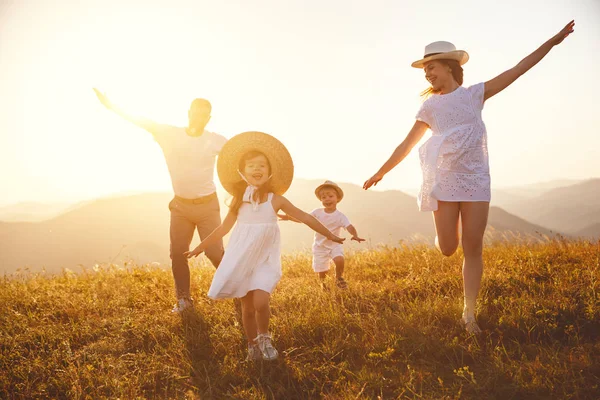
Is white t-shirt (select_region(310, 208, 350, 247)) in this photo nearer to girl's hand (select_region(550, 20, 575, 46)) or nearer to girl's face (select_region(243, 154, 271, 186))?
girl's face (select_region(243, 154, 271, 186))

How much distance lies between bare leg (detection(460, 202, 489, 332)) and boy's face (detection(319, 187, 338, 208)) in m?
2.69

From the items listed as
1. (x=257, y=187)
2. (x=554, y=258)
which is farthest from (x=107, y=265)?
(x=554, y=258)

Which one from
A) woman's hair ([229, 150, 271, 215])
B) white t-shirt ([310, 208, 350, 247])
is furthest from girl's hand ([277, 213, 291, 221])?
white t-shirt ([310, 208, 350, 247])

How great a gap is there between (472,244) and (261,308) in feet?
7.15

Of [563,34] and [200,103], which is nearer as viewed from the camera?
[563,34]

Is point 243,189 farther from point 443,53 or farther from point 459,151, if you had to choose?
point 443,53

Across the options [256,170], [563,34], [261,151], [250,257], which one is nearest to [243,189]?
[256,170]

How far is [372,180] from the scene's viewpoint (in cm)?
379

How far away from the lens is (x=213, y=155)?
5453mm

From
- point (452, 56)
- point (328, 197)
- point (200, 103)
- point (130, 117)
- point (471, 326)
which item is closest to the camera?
point (471, 326)

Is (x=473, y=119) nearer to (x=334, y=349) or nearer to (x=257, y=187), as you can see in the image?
(x=257, y=187)

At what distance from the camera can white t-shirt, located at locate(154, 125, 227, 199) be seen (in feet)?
17.4

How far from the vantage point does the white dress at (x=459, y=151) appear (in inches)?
144

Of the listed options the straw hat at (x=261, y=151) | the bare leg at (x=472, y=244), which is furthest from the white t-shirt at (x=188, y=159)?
the bare leg at (x=472, y=244)
